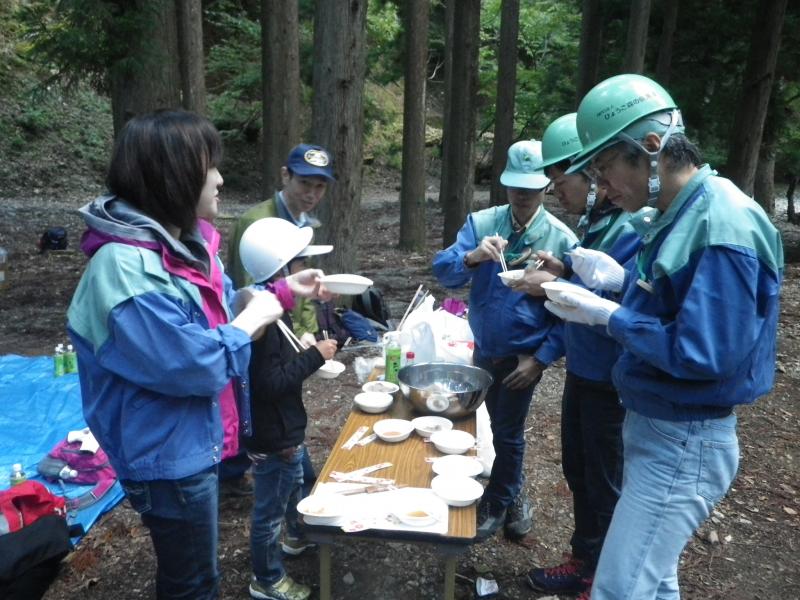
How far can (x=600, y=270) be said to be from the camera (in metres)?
2.34

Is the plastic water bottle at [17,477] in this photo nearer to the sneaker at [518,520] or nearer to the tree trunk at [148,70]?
the sneaker at [518,520]

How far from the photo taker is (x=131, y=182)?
67.7 inches

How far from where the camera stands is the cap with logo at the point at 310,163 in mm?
3475

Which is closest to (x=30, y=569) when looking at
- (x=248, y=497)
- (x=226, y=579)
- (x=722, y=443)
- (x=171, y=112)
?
(x=226, y=579)

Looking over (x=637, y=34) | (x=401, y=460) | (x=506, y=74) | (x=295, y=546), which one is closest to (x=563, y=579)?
A: (x=401, y=460)

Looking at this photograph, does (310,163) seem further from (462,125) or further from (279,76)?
(279,76)

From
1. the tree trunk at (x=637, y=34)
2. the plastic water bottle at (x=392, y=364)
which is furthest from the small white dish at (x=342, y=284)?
the tree trunk at (x=637, y=34)

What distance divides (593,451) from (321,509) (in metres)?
1.18

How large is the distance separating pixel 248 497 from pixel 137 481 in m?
1.91

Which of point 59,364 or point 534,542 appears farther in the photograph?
point 59,364

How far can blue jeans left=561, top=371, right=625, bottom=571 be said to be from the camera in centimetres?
251

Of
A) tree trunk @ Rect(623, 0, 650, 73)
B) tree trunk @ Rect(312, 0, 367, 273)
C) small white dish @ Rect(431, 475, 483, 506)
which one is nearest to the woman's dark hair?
small white dish @ Rect(431, 475, 483, 506)

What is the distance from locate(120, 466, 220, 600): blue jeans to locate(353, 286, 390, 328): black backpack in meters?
4.52

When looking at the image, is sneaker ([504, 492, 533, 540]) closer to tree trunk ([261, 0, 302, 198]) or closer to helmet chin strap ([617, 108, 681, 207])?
helmet chin strap ([617, 108, 681, 207])
